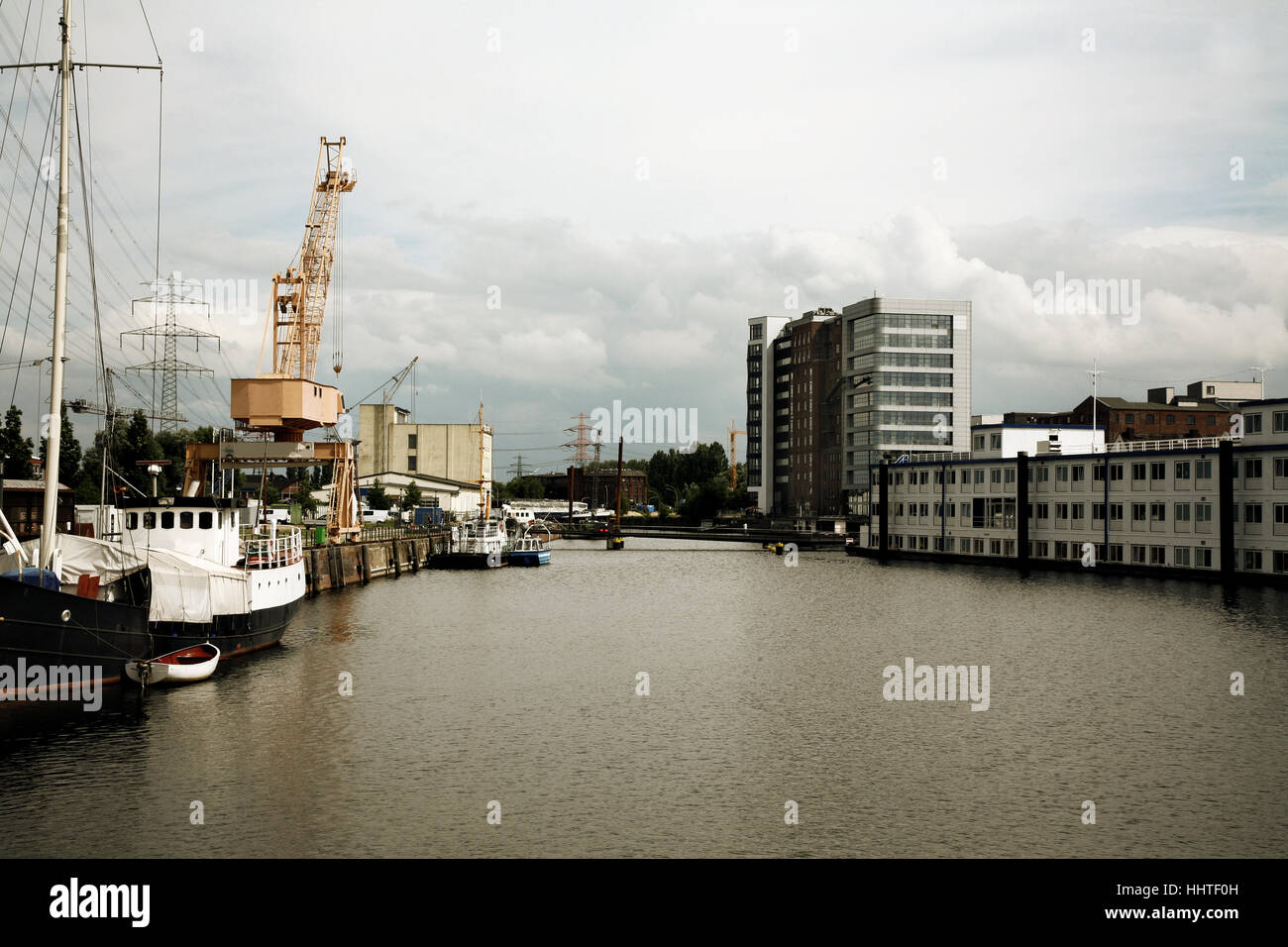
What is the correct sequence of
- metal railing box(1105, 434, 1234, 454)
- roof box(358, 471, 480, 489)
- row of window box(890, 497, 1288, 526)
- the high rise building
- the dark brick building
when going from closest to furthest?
row of window box(890, 497, 1288, 526), metal railing box(1105, 434, 1234, 454), the high rise building, roof box(358, 471, 480, 489), the dark brick building

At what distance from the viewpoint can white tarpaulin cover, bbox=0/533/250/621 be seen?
36094mm

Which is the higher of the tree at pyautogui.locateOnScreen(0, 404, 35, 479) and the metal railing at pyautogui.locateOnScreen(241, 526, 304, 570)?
the tree at pyautogui.locateOnScreen(0, 404, 35, 479)

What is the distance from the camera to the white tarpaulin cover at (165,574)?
118 feet

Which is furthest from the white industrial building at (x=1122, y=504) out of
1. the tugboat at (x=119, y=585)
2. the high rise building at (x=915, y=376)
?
the tugboat at (x=119, y=585)

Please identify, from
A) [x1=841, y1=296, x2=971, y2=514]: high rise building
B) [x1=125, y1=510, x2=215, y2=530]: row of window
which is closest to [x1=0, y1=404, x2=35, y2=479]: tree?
[x1=125, y1=510, x2=215, y2=530]: row of window

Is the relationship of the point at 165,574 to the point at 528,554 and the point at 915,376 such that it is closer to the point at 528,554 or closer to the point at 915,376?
the point at 528,554

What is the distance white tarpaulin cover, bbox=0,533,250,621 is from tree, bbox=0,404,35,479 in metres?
56.5

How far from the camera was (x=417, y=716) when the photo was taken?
3428 centimetres

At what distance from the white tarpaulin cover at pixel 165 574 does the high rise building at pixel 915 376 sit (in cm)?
12719

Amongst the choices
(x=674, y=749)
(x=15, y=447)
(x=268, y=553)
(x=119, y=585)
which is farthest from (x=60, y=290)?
(x=15, y=447)

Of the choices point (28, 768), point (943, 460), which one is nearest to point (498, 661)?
point (28, 768)

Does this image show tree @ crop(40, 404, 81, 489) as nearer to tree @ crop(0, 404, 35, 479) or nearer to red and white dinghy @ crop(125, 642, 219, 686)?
tree @ crop(0, 404, 35, 479)
